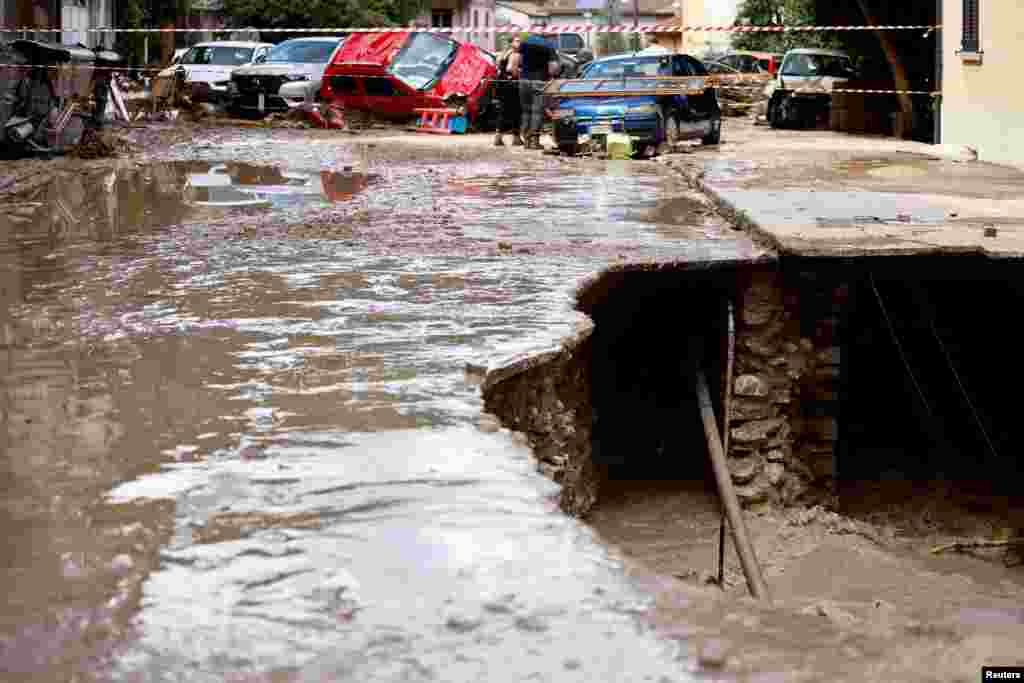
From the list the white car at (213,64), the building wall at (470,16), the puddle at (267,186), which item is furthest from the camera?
the building wall at (470,16)

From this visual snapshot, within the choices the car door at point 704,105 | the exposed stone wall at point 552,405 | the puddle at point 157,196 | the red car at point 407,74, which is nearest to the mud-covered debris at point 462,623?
the exposed stone wall at point 552,405

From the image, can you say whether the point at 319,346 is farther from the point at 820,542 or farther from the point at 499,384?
the point at 820,542

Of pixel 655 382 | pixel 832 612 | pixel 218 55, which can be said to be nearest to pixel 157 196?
pixel 655 382

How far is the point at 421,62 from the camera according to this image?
26.5 m

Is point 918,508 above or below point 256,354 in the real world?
below

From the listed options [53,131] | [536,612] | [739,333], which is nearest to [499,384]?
[536,612]

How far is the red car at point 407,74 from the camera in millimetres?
26328

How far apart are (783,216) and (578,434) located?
2947 mm

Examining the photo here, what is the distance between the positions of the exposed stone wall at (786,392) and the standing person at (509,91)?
12881mm

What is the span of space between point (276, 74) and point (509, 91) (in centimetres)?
685

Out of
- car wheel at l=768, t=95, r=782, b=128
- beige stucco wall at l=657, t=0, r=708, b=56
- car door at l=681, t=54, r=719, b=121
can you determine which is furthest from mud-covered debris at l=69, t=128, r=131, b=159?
beige stucco wall at l=657, t=0, r=708, b=56

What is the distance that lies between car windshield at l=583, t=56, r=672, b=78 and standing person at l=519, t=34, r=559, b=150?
637 millimetres

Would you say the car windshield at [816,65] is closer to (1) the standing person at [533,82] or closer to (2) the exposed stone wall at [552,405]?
(1) the standing person at [533,82]

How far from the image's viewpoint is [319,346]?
6.17 m
